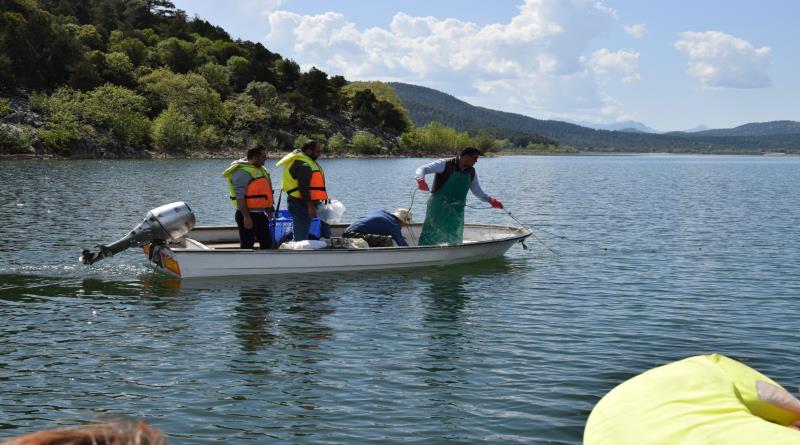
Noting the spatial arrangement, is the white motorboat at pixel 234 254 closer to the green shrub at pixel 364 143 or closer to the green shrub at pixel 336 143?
the green shrub at pixel 336 143

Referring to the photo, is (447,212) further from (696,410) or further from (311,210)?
(696,410)

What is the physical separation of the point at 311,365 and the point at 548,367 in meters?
3.00

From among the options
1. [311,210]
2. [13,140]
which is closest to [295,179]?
[311,210]

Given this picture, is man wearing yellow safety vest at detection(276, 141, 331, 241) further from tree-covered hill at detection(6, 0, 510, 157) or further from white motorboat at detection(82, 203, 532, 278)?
tree-covered hill at detection(6, 0, 510, 157)

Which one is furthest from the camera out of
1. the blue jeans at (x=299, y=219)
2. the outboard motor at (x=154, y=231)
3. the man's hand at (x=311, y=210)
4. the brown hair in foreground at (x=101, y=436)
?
the blue jeans at (x=299, y=219)

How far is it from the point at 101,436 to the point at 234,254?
44.5 feet

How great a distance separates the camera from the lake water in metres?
8.27

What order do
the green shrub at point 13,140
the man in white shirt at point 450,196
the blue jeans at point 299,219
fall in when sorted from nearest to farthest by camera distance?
the blue jeans at point 299,219, the man in white shirt at point 450,196, the green shrub at point 13,140

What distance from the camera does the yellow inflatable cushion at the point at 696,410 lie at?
16.8 feet

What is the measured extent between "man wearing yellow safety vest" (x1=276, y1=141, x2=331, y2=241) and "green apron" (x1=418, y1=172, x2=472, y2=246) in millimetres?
2775

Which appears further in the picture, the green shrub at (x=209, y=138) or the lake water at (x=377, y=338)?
the green shrub at (x=209, y=138)

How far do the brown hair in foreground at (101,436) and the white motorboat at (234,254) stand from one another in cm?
1276

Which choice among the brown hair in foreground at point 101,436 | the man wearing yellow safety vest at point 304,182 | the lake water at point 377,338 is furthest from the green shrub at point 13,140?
the brown hair in foreground at point 101,436

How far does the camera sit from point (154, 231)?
46.6 feet
